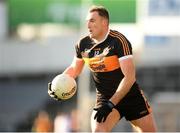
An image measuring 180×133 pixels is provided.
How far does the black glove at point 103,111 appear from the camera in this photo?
996cm

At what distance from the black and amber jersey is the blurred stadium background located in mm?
8395

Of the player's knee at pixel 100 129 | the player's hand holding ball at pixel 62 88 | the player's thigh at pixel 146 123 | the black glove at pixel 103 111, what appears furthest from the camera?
the player's thigh at pixel 146 123

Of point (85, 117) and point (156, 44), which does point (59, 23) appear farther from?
point (85, 117)

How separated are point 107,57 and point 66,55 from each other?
17222 mm

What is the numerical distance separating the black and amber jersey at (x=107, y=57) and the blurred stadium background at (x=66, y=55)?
8395mm

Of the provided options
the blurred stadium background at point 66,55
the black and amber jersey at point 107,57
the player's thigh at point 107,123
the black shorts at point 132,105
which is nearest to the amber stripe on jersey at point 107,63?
the black and amber jersey at point 107,57

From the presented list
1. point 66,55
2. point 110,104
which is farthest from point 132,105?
point 66,55

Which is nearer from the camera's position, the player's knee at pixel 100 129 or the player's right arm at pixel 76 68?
the player's knee at pixel 100 129

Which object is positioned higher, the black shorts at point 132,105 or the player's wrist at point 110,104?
the player's wrist at point 110,104

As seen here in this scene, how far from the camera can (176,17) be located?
22.3 meters

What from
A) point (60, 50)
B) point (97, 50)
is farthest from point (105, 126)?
point (60, 50)

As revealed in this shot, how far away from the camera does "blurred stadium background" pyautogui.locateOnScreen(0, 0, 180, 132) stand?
21703mm

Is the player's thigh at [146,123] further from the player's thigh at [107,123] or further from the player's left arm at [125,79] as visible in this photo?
the player's left arm at [125,79]

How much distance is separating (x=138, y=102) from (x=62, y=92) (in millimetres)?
925
